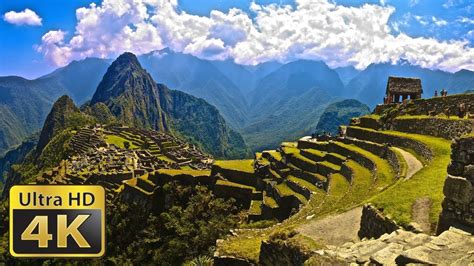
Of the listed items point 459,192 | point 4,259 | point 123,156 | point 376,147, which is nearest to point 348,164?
point 376,147

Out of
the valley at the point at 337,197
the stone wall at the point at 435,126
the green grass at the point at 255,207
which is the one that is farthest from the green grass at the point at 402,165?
the green grass at the point at 255,207

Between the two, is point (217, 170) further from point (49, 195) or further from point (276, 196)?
point (49, 195)

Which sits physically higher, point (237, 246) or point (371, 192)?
point (371, 192)

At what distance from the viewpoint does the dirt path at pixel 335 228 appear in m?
10.3

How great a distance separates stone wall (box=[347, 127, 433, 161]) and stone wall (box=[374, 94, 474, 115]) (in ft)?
10.2

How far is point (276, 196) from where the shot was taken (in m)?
22.7

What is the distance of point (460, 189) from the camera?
7.48 meters

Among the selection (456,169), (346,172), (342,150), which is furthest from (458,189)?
(342,150)

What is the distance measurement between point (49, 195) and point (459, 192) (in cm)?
749

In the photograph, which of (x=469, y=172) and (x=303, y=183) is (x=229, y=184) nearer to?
(x=303, y=183)

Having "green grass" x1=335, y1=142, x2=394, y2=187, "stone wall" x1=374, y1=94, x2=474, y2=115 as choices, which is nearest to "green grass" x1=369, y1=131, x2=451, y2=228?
"green grass" x1=335, y1=142, x2=394, y2=187

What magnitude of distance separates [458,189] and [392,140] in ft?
53.8

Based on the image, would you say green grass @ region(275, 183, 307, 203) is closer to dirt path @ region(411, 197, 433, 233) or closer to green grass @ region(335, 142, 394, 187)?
green grass @ region(335, 142, 394, 187)

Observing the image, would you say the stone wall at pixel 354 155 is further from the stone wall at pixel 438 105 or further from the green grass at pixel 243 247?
the green grass at pixel 243 247
